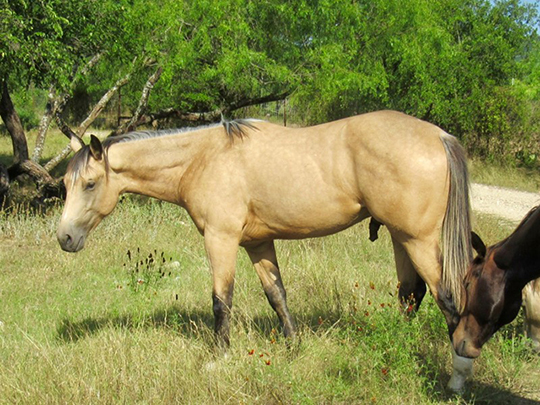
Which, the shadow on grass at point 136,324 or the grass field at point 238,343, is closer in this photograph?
the grass field at point 238,343

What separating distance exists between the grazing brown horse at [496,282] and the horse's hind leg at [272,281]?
153 cm

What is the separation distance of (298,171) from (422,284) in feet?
4.87

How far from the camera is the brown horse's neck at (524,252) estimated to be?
3.10 metres

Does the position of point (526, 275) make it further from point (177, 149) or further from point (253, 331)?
point (177, 149)

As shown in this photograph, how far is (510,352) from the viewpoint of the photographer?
424 centimetres

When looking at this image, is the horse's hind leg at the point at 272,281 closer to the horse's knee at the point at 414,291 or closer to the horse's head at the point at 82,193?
the horse's knee at the point at 414,291

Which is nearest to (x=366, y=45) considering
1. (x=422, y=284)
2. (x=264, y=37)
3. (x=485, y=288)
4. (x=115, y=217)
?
(x=264, y=37)

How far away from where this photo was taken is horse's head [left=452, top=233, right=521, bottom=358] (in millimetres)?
3209

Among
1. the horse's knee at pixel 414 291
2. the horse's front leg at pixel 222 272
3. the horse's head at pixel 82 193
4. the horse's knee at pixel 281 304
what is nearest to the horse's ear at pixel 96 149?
the horse's head at pixel 82 193

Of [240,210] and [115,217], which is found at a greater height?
[240,210]

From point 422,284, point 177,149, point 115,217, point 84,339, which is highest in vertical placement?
point 177,149

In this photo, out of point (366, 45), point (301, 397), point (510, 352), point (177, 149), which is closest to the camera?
point (301, 397)

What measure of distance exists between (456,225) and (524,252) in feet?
1.88

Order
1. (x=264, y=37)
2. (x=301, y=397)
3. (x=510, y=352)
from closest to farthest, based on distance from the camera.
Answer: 1. (x=301, y=397)
2. (x=510, y=352)
3. (x=264, y=37)
